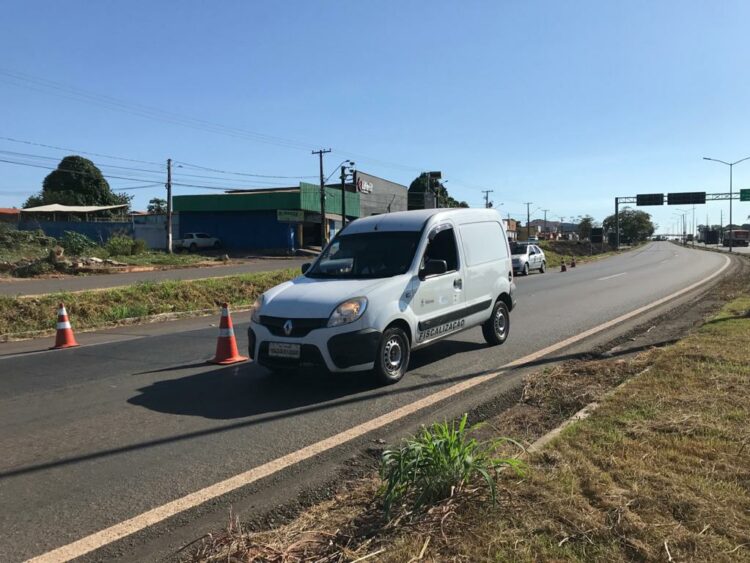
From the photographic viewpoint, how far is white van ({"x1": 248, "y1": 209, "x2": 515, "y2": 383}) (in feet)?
20.3

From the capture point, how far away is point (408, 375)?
283 inches

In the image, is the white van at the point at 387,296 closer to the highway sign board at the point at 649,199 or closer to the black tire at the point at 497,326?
the black tire at the point at 497,326

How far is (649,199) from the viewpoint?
79.0 metres

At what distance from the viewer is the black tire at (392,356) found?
21.2ft

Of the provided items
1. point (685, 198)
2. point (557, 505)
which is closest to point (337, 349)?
point (557, 505)

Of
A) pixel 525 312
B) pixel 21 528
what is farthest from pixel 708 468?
pixel 525 312

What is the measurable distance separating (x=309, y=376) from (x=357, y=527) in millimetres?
4106

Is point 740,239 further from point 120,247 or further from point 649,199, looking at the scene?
point 120,247

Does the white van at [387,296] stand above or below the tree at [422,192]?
below

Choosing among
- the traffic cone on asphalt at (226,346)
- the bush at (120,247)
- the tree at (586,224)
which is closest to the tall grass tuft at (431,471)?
the traffic cone on asphalt at (226,346)

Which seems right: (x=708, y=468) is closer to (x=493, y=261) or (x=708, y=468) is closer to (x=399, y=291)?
(x=399, y=291)

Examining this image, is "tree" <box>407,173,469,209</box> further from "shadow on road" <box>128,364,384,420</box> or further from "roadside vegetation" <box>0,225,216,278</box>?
"shadow on road" <box>128,364,384,420</box>

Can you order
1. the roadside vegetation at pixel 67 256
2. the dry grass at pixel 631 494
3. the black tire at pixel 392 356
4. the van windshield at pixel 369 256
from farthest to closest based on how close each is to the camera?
the roadside vegetation at pixel 67 256 → the van windshield at pixel 369 256 → the black tire at pixel 392 356 → the dry grass at pixel 631 494

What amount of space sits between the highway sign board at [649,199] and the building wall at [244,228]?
5051 centimetres
